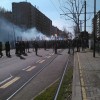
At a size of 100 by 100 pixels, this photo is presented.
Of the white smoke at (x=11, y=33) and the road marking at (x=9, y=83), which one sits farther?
the white smoke at (x=11, y=33)

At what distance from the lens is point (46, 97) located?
11266 millimetres

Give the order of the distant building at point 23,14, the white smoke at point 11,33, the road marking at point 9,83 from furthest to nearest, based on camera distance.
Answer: the distant building at point 23,14
the white smoke at point 11,33
the road marking at point 9,83

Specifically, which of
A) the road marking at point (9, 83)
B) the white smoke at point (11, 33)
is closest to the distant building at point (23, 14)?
the white smoke at point (11, 33)

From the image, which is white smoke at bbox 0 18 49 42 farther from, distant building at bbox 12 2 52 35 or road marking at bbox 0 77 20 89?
road marking at bbox 0 77 20 89

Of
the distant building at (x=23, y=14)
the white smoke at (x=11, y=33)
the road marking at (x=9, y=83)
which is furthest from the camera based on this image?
the distant building at (x=23, y=14)

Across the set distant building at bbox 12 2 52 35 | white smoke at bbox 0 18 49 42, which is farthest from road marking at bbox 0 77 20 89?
distant building at bbox 12 2 52 35

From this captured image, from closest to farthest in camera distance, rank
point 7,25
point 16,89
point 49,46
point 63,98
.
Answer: point 63,98
point 16,89
point 49,46
point 7,25

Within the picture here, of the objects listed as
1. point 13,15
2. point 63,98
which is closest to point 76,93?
point 63,98

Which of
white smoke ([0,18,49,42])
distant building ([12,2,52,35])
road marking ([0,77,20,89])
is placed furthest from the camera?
distant building ([12,2,52,35])

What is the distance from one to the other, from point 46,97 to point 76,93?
39.7 inches

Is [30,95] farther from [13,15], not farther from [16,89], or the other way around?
[13,15]

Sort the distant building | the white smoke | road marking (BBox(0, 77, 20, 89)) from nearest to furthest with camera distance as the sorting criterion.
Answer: road marking (BBox(0, 77, 20, 89))
the white smoke
the distant building

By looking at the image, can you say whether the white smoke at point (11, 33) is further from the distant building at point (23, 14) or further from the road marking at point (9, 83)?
the road marking at point (9, 83)

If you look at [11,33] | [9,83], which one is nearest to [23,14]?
[11,33]
